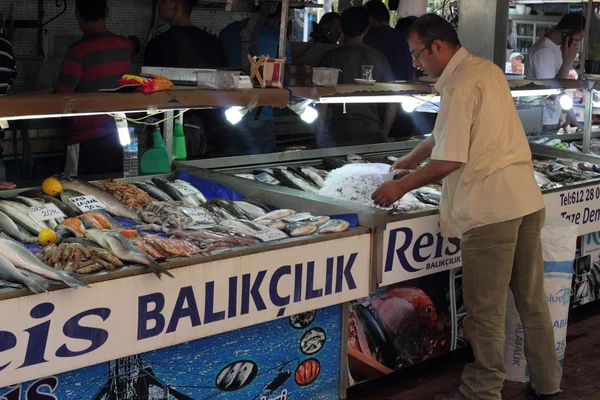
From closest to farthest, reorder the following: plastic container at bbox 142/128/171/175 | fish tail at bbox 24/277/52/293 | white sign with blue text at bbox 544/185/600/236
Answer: fish tail at bbox 24/277/52/293, plastic container at bbox 142/128/171/175, white sign with blue text at bbox 544/185/600/236

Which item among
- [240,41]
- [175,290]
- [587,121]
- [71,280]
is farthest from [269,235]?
[587,121]

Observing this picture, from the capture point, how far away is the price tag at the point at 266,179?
5.20m

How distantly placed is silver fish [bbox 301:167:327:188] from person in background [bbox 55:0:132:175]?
1.45 m

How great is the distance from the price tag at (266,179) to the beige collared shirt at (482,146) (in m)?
1.30

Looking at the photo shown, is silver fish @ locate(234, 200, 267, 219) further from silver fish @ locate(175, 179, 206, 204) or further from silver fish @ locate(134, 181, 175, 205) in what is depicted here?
silver fish @ locate(134, 181, 175, 205)

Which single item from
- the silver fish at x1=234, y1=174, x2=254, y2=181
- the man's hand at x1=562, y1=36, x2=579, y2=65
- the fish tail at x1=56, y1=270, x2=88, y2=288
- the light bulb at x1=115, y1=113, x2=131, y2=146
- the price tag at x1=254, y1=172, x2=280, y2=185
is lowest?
the fish tail at x1=56, y1=270, x2=88, y2=288

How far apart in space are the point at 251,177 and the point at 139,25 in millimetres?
4556

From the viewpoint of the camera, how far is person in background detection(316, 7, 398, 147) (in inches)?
282

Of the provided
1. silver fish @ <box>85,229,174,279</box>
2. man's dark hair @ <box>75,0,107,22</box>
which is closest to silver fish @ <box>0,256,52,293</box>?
silver fish @ <box>85,229,174,279</box>

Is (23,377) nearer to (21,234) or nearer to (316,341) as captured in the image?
(21,234)

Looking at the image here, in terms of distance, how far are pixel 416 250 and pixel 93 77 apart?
2.74 meters

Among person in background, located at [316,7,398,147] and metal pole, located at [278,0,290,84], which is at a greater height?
metal pole, located at [278,0,290,84]

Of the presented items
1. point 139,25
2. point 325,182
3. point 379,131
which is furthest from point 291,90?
point 139,25

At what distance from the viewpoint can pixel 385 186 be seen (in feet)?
14.5
